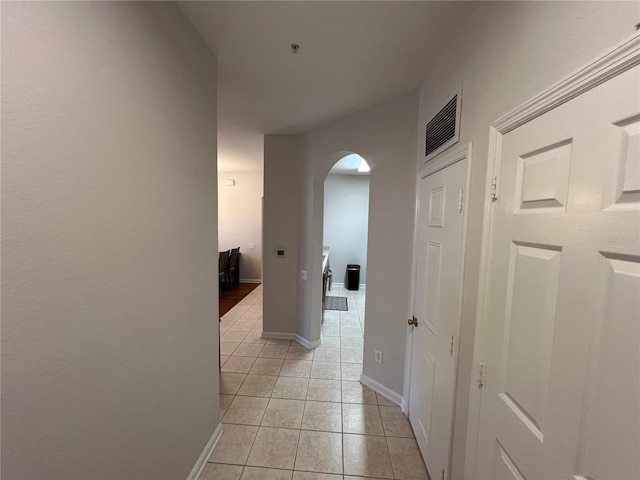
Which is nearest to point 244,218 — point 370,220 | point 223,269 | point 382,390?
point 223,269

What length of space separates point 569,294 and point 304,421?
205 cm

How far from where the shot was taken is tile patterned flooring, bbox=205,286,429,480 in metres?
1.66

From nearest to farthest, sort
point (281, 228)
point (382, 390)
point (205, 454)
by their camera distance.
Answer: point (205, 454) < point (382, 390) < point (281, 228)

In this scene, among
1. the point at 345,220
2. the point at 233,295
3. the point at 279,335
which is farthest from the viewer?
the point at 345,220

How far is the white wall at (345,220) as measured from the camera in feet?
20.7

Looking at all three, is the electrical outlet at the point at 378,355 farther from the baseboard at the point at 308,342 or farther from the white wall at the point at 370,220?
the baseboard at the point at 308,342

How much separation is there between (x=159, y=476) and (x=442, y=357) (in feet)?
5.18

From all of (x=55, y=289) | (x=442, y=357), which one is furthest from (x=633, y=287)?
(x=55, y=289)

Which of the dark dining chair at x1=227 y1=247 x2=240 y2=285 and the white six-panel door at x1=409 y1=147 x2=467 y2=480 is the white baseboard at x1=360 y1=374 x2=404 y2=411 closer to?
the white six-panel door at x1=409 y1=147 x2=467 y2=480

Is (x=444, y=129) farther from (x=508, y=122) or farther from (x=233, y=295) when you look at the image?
(x=233, y=295)

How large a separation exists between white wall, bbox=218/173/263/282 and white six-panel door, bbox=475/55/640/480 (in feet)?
19.4

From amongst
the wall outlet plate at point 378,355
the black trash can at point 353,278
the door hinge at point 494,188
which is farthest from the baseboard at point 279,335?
the door hinge at point 494,188

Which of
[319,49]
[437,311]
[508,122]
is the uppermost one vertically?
[319,49]

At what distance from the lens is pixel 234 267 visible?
6277mm
